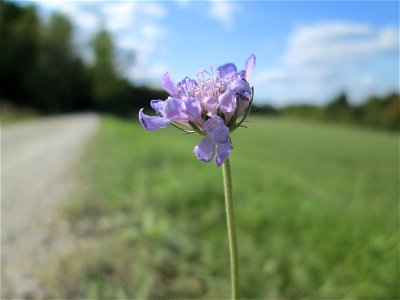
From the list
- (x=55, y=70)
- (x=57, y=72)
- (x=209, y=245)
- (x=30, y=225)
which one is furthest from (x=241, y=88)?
(x=57, y=72)

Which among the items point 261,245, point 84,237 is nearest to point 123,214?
point 84,237

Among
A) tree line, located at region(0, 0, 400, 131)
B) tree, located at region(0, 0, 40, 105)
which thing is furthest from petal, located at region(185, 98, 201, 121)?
tree, located at region(0, 0, 40, 105)

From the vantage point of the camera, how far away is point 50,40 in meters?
38.7

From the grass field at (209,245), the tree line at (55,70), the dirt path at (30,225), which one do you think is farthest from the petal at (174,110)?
the tree line at (55,70)

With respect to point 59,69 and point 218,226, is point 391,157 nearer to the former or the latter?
point 218,226

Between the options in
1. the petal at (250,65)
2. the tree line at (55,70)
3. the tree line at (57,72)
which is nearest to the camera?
the petal at (250,65)

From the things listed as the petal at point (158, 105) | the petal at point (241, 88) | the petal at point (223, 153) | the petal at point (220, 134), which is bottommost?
the petal at point (223, 153)

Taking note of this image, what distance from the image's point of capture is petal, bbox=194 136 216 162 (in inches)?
33.9

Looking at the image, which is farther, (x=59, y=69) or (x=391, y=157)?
(x=59, y=69)

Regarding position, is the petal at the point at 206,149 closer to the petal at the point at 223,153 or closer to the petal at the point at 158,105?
the petal at the point at 223,153

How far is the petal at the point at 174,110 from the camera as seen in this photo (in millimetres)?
902

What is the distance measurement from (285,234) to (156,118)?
6.59 feet

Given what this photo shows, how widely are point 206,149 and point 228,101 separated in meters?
0.12

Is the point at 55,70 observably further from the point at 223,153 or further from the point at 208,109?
the point at 223,153
